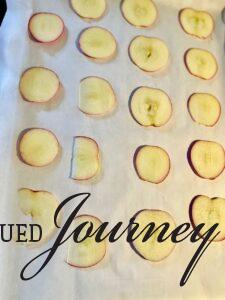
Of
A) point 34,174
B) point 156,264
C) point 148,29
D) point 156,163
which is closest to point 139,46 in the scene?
point 148,29

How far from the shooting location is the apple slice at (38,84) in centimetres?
94

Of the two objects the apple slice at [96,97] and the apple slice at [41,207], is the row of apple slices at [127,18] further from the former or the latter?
the apple slice at [41,207]

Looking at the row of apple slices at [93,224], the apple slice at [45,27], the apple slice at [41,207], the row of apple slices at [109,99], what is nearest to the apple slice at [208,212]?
the row of apple slices at [93,224]

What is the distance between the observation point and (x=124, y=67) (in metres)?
1.05

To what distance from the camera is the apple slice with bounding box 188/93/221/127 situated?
1041 mm

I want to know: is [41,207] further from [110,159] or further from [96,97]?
[96,97]

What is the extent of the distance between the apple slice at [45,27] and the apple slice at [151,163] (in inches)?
14.1

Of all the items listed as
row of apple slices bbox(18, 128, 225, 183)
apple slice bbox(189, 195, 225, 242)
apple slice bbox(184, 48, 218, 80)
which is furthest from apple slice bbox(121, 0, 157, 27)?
apple slice bbox(189, 195, 225, 242)

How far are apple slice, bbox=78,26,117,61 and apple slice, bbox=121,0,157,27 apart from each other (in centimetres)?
9

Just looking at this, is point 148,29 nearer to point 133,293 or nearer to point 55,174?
point 55,174

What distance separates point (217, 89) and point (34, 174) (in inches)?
21.6

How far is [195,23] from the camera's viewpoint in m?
1.17

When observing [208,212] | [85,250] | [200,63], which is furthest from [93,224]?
[200,63]

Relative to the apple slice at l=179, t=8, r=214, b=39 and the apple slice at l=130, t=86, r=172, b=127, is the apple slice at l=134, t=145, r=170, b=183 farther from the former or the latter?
the apple slice at l=179, t=8, r=214, b=39
